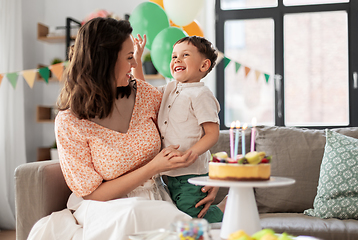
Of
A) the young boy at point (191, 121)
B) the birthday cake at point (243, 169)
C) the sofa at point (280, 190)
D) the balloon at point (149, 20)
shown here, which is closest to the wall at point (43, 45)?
the balloon at point (149, 20)

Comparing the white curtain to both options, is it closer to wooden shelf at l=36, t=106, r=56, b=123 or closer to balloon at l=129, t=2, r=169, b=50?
wooden shelf at l=36, t=106, r=56, b=123

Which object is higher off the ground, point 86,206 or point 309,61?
point 309,61

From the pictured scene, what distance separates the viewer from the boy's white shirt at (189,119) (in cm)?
148

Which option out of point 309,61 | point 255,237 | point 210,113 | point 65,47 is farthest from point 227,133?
point 65,47

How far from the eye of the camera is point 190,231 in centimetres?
82

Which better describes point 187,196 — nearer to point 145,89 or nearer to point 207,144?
point 207,144

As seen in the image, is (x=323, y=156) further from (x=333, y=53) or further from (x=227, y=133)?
(x=333, y=53)

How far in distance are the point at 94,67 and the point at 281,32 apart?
2676 millimetres

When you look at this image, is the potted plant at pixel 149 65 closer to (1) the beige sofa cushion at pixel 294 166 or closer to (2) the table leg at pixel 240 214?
(1) the beige sofa cushion at pixel 294 166

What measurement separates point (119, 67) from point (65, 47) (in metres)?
2.68

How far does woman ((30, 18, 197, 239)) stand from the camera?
140 centimetres

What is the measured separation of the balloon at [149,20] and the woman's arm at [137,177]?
1.31 meters

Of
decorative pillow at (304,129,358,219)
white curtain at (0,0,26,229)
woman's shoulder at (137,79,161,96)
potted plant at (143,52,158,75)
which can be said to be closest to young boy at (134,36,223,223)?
woman's shoulder at (137,79,161,96)

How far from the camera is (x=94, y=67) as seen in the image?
1.44 m
